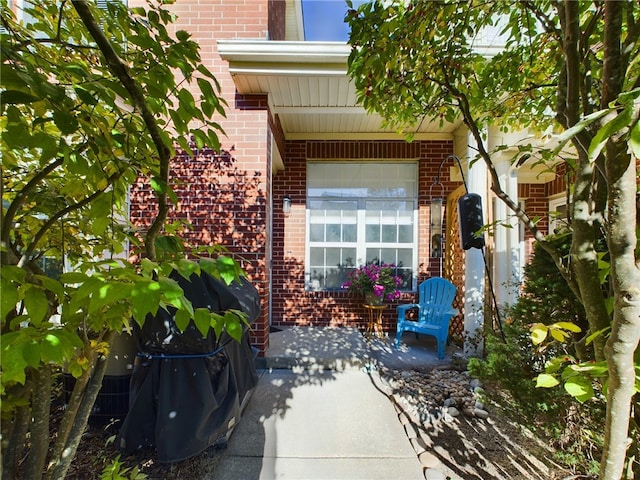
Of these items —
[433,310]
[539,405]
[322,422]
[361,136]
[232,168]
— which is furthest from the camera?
[361,136]

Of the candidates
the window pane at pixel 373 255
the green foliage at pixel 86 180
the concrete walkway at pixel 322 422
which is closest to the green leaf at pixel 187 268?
the green foliage at pixel 86 180

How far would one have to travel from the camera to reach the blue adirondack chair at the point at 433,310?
363 cm

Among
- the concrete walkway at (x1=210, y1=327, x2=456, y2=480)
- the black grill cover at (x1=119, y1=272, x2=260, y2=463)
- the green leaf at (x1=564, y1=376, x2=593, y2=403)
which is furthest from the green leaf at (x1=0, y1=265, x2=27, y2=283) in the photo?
the concrete walkway at (x1=210, y1=327, x2=456, y2=480)

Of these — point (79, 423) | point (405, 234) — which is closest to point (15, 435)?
point (79, 423)

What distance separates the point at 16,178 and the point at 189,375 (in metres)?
1.43

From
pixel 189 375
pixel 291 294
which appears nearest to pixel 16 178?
pixel 189 375

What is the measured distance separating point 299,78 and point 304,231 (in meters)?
2.32

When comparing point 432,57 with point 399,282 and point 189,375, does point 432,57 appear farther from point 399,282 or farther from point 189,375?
point 399,282

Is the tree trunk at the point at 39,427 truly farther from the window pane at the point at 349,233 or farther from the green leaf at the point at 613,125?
the window pane at the point at 349,233

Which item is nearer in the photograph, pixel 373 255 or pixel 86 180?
pixel 86 180

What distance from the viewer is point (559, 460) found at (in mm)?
1517

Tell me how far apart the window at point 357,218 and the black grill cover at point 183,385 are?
2.92 meters

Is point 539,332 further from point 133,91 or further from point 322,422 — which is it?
point 322,422

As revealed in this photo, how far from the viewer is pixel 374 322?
4387 millimetres
